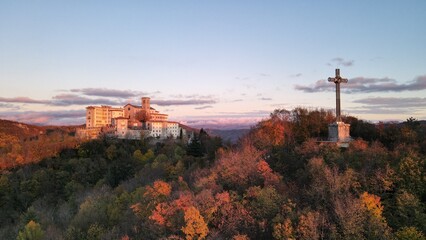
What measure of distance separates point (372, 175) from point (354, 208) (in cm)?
552

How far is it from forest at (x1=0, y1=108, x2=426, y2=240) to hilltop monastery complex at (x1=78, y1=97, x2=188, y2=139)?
38647 millimetres

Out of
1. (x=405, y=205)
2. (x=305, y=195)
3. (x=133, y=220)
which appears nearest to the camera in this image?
(x=405, y=205)

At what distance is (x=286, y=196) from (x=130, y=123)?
65.6m

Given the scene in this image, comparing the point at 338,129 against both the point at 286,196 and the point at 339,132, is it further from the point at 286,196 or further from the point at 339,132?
the point at 286,196

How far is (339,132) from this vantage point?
110 ft

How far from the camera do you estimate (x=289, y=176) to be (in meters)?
30.3

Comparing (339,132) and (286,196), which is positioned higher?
(339,132)

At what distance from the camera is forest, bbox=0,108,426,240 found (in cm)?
2112

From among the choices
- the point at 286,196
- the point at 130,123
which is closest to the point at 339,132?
the point at 286,196

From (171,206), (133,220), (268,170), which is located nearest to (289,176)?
(268,170)

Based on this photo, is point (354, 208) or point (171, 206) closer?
point (354, 208)

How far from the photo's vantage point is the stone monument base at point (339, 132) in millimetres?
33375

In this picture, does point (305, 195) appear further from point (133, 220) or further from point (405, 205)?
point (133, 220)

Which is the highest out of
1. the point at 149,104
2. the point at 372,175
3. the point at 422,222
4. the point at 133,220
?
the point at 149,104
